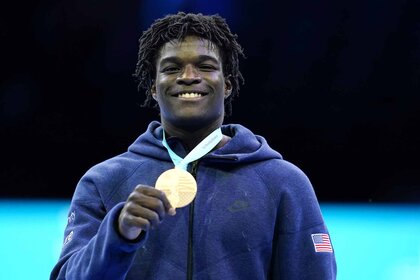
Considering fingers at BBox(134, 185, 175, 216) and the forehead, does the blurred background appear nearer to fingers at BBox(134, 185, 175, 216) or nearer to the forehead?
the forehead

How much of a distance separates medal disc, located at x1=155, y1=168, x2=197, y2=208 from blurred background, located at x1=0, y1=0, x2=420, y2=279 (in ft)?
13.6

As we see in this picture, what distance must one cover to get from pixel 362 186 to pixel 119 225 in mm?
5377

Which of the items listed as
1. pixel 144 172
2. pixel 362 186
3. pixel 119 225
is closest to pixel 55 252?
pixel 144 172

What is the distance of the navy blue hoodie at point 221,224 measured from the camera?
1588mm

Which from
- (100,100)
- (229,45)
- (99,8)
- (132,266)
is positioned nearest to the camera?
(132,266)

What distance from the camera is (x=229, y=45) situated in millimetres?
1920

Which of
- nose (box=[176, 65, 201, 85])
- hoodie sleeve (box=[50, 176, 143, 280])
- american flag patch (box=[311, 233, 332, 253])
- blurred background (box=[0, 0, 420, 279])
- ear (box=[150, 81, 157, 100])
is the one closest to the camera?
hoodie sleeve (box=[50, 176, 143, 280])

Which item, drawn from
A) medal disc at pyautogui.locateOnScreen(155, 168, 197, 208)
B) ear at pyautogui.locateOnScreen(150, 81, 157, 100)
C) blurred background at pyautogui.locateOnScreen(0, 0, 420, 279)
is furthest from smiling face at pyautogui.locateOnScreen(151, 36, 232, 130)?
blurred background at pyautogui.locateOnScreen(0, 0, 420, 279)

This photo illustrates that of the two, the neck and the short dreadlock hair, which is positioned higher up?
the short dreadlock hair

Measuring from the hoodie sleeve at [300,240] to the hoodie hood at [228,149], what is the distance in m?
0.11

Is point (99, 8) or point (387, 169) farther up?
point (99, 8)

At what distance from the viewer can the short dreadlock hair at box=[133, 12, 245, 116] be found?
183cm

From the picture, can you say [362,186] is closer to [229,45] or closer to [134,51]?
[134,51]

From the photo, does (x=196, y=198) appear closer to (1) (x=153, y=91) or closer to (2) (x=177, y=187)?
(2) (x=177, y=187)
